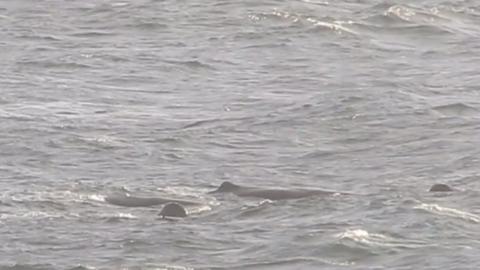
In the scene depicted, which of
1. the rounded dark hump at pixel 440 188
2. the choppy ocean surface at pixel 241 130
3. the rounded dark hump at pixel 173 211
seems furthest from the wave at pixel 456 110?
the rounded dark hump at pixel 173 211

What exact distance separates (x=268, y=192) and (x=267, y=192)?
20 mm

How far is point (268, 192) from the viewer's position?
23.8 m

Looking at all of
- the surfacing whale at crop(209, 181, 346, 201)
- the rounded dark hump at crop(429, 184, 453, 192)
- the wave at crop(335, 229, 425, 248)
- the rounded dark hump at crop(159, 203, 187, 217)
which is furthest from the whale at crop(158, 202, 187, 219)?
the rounded dark hump at crop(429, 184, 453, 192)

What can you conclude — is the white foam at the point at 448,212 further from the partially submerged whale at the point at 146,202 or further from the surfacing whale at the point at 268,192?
the partially submerged whale at the point at 146,202

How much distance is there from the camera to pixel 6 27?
40.2 metres

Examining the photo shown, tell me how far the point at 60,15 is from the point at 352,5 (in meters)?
6.44

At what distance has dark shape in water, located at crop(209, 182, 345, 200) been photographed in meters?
23.6

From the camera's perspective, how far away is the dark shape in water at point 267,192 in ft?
77.5

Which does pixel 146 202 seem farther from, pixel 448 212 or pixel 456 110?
pixel 456 110

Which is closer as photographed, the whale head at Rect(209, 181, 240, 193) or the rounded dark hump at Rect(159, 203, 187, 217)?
the rounded dark hump at Rect(159, 203, 187, 217)

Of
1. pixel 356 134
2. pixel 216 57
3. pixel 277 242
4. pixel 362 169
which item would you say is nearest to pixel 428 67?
pixel 216 57

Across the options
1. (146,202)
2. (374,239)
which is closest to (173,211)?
(146,202)

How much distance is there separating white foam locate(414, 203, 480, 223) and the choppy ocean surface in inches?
1.5

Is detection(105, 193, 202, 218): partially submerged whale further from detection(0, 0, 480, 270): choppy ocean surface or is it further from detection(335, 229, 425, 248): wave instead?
detection(335, 229, 425, 248): wave
